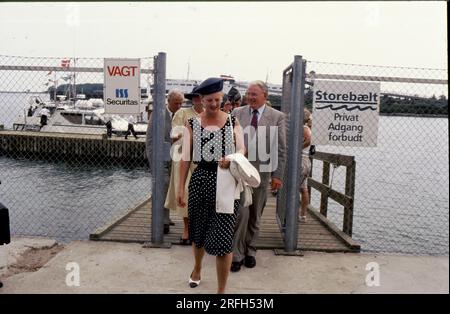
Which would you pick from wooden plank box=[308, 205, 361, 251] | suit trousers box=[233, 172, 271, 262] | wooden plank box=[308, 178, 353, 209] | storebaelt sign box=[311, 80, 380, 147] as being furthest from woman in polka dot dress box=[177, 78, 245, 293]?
wooden plank box=[308, 178, 353, 209]

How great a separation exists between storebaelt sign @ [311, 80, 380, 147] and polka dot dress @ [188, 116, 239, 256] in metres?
1.43

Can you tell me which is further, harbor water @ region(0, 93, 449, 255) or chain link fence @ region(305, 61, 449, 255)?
harbor water @ region(0, 93, 449, 255)

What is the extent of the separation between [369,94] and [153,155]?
8.50 ft

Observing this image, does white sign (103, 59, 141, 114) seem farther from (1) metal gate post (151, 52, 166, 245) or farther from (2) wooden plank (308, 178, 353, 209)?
(2) wooden plank (308, 178, 353, 209)

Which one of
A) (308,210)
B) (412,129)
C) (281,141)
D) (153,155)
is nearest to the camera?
(281,141)

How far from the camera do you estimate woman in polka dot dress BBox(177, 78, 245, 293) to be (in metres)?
3.54

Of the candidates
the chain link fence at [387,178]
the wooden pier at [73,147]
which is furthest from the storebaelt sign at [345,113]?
the wooden pier at [73,147]

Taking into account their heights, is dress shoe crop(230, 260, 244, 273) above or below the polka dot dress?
below

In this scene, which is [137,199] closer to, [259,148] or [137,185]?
[137,185]

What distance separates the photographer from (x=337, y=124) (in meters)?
4.71

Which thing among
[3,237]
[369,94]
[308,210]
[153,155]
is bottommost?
[308,210]

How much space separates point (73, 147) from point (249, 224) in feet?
80.3

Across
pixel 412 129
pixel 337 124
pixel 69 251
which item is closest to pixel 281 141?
pixel 337 124
